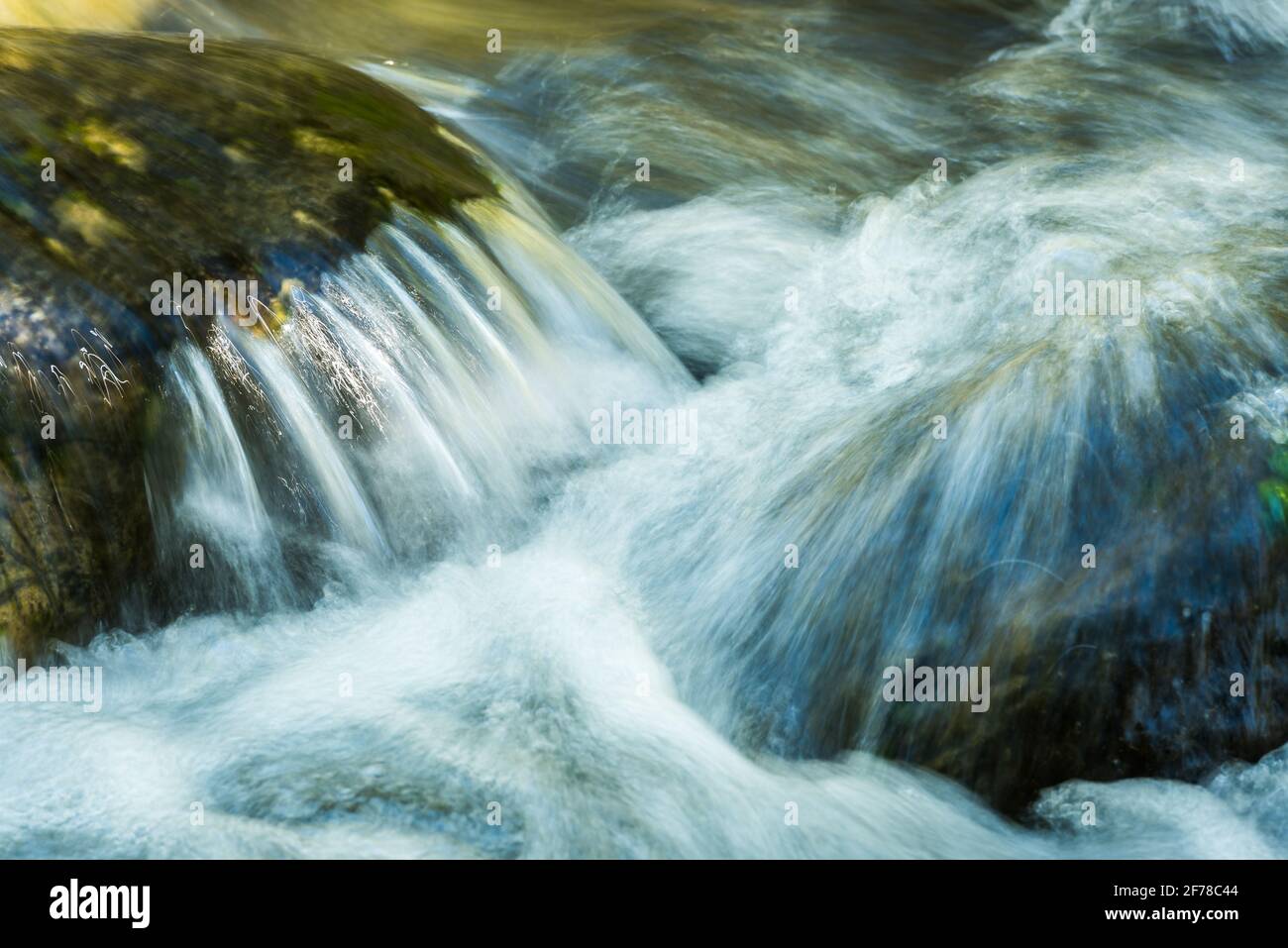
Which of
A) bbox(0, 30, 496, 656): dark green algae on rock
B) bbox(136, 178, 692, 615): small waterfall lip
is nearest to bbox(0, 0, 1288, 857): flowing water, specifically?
bbox(136, 178, 692, 615): small waterfall lip

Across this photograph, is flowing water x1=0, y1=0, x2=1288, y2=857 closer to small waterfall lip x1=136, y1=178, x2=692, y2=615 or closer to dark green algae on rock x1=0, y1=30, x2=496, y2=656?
small waterfall lip x1=136, y1=178, x2=692, y2=615

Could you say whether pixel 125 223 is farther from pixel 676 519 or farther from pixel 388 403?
pixel 676 519

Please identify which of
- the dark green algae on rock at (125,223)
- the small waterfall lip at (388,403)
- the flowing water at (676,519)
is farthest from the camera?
the small waterfall lip at (388,403)

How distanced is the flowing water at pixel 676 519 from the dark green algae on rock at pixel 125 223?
0.13 meters

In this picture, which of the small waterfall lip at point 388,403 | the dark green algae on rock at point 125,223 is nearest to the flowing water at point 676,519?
the small waterfall lip at point 388,403

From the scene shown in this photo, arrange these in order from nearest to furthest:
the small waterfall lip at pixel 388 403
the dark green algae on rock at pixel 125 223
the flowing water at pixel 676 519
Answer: the flowing water at pixel 676 519
the dark green algae on rock at pixel 125 223
the small waterfall lip at pixel 388 403

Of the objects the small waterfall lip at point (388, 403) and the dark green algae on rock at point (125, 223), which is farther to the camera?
the small waterfall lip at point (388, 403)

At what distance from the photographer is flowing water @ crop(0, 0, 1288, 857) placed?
4098 millimetres

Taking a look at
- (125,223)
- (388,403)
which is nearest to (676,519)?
(388,403)

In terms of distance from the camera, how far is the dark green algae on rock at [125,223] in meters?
4.52

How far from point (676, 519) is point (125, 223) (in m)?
2.22

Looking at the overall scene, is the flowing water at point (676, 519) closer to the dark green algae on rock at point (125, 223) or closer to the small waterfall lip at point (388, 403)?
the small waterfall lip at point (388, 403)

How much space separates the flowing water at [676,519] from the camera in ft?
13.4

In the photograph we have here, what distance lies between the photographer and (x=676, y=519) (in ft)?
17.3
